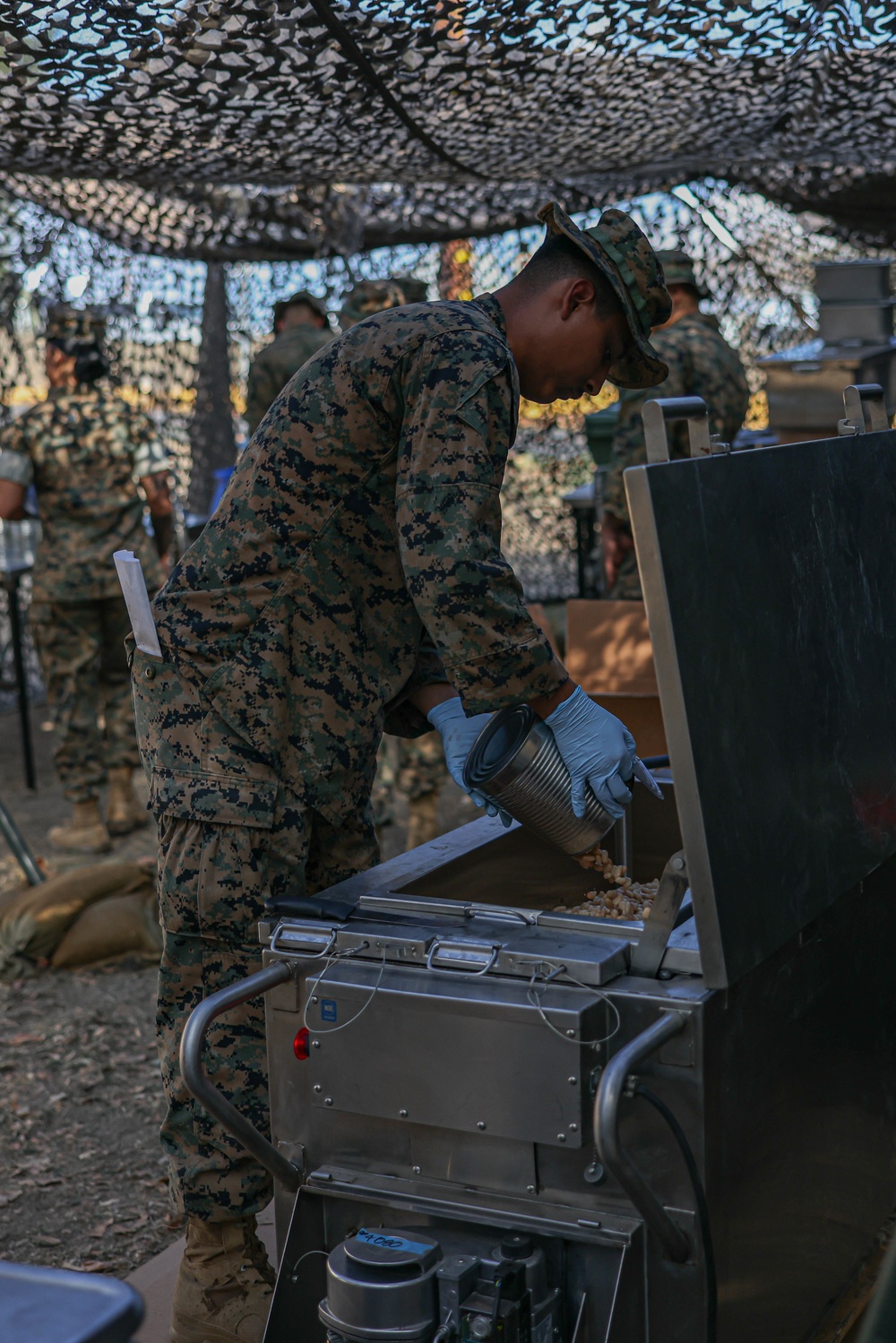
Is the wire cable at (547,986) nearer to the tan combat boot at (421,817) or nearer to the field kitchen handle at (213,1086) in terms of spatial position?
the field kitchen handle at (213,1086)

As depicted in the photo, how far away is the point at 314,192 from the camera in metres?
5.61

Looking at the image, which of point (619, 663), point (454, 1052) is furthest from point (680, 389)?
point (454, 1052)

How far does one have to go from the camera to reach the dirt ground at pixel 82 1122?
8.75ft

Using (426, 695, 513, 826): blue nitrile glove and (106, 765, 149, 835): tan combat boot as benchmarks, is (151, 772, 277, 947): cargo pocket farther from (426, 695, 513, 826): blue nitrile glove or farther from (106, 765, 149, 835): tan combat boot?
(106, 765, 149, 835): tan combat boot

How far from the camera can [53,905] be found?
13.1ft

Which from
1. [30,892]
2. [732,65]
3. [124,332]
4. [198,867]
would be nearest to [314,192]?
[124,332]

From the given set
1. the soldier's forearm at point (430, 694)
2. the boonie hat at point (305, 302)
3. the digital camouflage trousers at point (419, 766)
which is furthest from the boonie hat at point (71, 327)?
the soldier's forearm at point (430, 694)

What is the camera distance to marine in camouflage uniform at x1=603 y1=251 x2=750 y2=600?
443 centimetres

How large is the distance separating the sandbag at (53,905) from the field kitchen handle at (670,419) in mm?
2950

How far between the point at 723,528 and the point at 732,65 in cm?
266

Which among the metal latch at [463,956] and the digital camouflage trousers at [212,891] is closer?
the metal latch at [463,956]

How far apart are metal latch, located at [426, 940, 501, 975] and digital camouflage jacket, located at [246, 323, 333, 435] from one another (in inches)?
143

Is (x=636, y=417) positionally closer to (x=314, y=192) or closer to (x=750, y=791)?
(x=314, y=192)

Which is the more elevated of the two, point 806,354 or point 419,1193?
point 806,354
